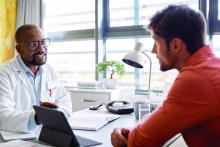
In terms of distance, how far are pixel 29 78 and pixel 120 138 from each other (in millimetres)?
1160

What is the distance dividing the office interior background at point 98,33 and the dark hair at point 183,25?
2508 mm

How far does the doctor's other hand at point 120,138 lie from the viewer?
1.15 metres

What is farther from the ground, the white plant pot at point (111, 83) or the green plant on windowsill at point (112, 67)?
the green plant on windowsill at point (112, 67)

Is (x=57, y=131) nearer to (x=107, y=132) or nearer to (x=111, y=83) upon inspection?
(x=107, y=132)

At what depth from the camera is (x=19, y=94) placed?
200 cm

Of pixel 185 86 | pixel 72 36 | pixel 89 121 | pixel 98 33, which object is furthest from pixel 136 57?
pixel 72 36

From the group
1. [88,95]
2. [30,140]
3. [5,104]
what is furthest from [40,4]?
[30,140]

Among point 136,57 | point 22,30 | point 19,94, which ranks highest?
point 22,30

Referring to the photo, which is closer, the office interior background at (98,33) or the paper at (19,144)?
the paper at (19,144)

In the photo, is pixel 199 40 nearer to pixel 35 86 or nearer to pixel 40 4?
pixel 35 86

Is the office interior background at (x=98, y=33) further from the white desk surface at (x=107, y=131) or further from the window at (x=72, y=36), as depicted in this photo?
the white desk surface at (x=107, y=131)

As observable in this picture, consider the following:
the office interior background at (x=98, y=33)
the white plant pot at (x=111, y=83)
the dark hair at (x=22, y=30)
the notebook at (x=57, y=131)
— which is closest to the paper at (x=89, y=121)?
the notebook at (x=57, y=131)

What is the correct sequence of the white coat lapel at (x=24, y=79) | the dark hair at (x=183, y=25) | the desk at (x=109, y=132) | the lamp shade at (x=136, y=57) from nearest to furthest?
the dark hair at (x=183, y=25) → the desk at (x=109, y=132) → the lamp shade at (x=136, y=57) → the white coat lapel at (x=24, y=79)

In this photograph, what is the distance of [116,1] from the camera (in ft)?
13.1
